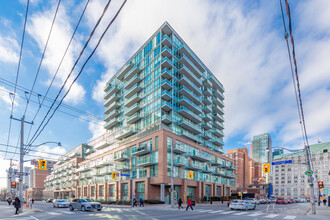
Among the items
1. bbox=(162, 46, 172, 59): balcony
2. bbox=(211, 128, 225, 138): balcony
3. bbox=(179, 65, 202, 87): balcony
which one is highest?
bbox=(162, 46, 172, 59): balcony

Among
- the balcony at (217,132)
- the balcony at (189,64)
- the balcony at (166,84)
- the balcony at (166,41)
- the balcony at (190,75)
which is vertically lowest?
the balcony at (217,132)

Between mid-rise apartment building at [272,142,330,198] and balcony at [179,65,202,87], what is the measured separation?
102 meters

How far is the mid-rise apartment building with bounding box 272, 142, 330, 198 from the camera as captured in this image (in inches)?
5487

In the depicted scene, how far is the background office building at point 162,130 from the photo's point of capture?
47.0 m

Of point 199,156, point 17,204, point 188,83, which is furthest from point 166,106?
point 17,204

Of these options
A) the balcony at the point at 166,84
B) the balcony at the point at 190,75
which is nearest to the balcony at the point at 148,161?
the balcony at the point at 166,84

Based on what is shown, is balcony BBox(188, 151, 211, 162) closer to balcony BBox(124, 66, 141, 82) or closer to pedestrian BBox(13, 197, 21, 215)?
balcony BBox(124, 66, 141, 82)

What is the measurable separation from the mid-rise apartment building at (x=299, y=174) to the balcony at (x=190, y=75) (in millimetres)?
101997

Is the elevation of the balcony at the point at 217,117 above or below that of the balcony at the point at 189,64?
below

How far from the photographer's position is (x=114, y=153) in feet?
202

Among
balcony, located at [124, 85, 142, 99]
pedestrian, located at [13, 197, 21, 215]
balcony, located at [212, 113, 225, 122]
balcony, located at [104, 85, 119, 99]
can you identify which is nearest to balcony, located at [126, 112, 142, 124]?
balcony, located at [124, 85, 142, 99]

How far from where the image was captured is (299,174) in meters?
148

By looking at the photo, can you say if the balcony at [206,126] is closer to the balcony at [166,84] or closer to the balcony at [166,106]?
the balcony at [166,106]

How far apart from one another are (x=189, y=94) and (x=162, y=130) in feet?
51.9
